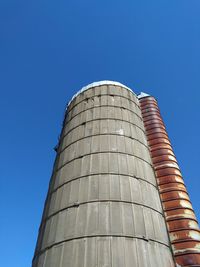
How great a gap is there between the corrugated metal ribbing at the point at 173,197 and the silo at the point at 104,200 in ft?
1.72

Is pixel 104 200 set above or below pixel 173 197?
below

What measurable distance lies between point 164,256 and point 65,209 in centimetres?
464

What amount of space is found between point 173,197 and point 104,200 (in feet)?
13.7

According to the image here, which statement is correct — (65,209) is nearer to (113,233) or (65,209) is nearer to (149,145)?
(113,233)

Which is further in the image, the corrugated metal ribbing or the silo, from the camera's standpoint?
the corrugated metal ribbing

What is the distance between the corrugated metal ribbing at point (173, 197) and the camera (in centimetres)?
1031

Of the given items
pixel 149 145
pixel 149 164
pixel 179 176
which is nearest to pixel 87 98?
pixel 149 145

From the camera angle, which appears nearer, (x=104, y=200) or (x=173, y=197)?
(x=104, y=200)

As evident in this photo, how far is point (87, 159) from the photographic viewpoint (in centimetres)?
1256

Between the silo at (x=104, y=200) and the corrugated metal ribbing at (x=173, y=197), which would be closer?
the silo at (x=104, y=200)

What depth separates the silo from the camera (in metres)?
8.96

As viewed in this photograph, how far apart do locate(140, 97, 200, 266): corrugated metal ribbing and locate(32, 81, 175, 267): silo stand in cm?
52

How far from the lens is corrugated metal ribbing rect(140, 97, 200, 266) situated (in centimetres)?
1031

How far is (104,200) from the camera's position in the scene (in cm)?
1041
